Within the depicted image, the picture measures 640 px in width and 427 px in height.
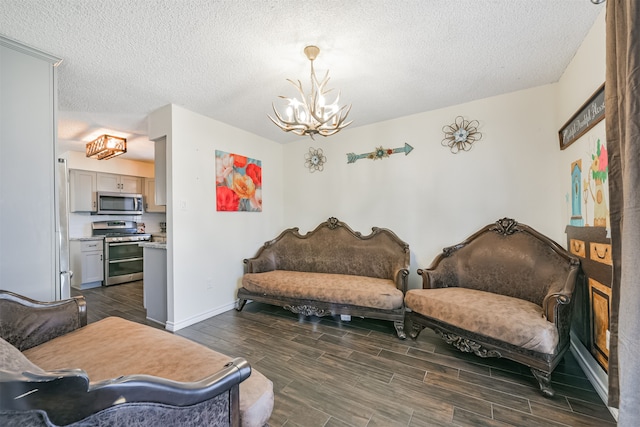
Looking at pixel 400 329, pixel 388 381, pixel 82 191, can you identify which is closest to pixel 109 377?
pixel 388 381

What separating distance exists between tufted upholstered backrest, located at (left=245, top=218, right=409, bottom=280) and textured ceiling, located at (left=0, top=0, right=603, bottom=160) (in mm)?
1705

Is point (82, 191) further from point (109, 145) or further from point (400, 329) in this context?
point (400, 329)

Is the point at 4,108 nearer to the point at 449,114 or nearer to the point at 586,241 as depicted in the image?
the point at 449,114

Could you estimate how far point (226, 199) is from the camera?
355 cm

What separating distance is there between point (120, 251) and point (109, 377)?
4816 mm

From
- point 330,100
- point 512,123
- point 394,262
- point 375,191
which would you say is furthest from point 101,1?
point 512,123

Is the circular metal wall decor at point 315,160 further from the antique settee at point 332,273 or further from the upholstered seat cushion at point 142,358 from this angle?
the upholstered seat cushion at point 142,358

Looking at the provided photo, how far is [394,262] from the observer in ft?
10.7

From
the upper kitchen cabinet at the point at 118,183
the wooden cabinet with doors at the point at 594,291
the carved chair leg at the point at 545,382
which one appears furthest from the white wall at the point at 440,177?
the upper kitchen cabinet at the point at 118,183

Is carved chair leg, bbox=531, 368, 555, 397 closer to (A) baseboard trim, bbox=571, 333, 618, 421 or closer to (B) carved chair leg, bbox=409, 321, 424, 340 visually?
(A) baseboard trim, bbox=571, 333, 618, 421

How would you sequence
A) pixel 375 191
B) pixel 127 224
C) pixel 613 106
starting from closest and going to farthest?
pixel 613 106, pixel 375 191, pixel 127 224

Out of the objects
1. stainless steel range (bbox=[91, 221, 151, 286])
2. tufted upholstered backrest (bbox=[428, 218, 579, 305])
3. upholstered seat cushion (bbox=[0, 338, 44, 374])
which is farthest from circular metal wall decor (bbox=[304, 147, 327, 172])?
stainless steel range (bbox=[91, 221, 151, 286])

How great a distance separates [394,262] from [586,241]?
1724 mm

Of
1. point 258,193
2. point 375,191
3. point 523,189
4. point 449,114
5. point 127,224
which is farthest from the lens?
point 127,224
